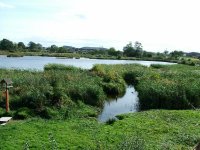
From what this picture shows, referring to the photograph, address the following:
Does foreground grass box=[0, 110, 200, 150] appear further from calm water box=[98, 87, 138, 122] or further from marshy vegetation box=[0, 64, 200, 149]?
calm water box=[98, 87, 138, 122]

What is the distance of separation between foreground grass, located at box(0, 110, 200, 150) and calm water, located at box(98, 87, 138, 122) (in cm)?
377

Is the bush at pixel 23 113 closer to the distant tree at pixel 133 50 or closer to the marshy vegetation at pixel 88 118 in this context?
the marshy vegetation at pixel 88 118

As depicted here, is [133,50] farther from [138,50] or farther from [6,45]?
[6,45]

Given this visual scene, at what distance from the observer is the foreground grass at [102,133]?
42.3ft

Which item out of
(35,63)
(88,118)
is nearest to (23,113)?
(88,118)

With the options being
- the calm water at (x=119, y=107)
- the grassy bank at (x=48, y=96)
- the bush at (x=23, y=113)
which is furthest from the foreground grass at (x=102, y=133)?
the calm water at (x=119, y=107)

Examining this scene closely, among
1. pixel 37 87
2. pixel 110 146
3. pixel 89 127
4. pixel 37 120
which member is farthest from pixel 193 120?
pixel 37 87

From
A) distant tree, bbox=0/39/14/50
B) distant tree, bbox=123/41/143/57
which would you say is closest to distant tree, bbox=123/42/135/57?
distant tree, bbox=123/41/143/57

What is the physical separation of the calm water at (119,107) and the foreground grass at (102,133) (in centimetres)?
377

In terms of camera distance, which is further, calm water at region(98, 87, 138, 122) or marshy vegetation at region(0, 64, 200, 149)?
calm water at region(98, 87, 138, 122)

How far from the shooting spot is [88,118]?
63.7 feet

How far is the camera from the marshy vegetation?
1331 centimetres

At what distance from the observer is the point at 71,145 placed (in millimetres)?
12945

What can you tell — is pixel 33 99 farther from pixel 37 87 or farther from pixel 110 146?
pixel 110 146
